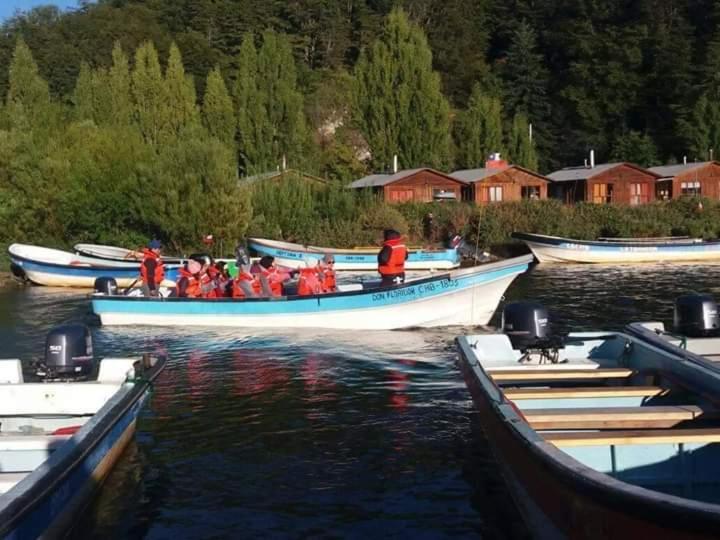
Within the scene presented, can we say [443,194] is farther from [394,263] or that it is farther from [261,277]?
[261,277]

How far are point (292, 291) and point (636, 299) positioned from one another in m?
10.0

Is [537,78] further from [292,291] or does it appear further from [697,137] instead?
[292,291]

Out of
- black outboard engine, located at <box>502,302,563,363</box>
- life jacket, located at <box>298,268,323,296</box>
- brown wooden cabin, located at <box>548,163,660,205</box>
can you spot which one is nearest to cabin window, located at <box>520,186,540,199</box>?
brown wooden cabin, located at <box>548,163,660,205</box>

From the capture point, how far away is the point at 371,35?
95312 mm

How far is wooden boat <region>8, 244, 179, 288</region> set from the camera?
93.7 feet

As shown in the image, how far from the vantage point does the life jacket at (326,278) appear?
62.8 feet

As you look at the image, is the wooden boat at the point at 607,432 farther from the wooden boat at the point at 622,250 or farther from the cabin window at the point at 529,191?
the cabin window at the point at 529,191

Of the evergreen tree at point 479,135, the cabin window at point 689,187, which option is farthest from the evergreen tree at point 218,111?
the cabin window at point 689,187

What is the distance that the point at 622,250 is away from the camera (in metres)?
37.3

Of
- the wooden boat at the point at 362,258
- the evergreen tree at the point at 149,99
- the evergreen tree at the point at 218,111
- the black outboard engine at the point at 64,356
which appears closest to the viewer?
the black outboard engine at the point at 64,356

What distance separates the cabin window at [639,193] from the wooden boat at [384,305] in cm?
4071

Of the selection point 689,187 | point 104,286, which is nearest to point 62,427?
point 104,286

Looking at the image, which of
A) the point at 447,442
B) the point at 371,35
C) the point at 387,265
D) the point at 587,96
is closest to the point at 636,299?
the point at 387,265

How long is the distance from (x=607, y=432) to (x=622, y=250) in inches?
1246
